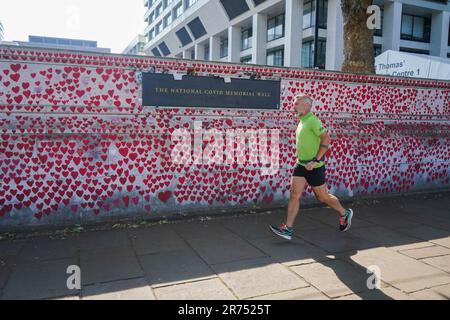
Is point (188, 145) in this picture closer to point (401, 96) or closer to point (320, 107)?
point (320, 107)

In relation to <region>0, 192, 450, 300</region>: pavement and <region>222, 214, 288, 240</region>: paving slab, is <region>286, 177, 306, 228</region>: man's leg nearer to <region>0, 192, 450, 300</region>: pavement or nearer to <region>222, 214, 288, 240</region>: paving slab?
<region>0, 192, 450, 300</region>: pavement

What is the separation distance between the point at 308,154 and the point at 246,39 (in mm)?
31137

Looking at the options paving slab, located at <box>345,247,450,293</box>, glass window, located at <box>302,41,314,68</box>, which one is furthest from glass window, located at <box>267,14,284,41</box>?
paving slab, located at <box>345,247,450,293</box>

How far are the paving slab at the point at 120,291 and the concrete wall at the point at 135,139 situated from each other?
2344mm

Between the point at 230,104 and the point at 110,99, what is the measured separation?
201 centimetres

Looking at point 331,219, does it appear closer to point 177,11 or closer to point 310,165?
point 310,165

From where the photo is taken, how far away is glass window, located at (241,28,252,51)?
110ft

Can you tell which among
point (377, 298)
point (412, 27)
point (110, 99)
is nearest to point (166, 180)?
point (110, 99)

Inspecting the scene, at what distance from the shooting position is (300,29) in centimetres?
2564

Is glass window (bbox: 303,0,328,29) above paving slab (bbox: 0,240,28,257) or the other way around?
above

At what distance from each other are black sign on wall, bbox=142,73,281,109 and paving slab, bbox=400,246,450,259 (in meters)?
3.33

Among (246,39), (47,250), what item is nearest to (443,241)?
(47,250)

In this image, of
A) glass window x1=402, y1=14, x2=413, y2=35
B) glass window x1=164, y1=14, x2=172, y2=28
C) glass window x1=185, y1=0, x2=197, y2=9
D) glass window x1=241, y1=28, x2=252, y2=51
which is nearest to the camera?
glass window x1=402, y1=14, x2=413, y2=35

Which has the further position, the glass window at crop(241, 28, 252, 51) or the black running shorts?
the glass window at crop(241, 28, 252, 51)
